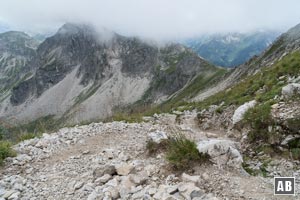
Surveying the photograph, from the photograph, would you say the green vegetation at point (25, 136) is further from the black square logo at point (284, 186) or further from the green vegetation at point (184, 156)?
the black square logo at point (284, 186)

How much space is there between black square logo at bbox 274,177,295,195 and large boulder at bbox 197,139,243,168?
1327 mm

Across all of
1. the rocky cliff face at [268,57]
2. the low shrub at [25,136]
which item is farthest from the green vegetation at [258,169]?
the rocky cliff face at [268,57]

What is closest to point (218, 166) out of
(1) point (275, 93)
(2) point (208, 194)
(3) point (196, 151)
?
(3) point (196, 151)

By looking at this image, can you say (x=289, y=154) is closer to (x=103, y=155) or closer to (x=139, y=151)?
(x=139, y=151)

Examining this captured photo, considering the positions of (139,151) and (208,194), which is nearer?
(208,194)

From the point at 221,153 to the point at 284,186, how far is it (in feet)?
6.78

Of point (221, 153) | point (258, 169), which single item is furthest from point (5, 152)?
point (258, 169)

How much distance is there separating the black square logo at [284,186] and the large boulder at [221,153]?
1327 millimetres

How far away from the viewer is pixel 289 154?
35.6ft

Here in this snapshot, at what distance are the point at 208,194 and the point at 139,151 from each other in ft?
14.1

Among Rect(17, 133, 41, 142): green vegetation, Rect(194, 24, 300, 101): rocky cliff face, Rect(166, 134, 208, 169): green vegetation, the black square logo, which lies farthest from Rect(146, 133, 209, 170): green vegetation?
Rect(194, 24, 300, 101): rocky cliff face

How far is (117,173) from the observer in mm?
9859

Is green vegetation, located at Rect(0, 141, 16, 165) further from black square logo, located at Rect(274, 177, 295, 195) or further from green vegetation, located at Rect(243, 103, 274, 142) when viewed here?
black square logo, located at Rect(274, 177, 295, 195)

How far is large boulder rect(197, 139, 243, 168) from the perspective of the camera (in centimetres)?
962
